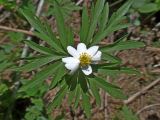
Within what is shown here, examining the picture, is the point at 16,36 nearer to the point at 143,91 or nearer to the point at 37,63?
the point at 37,63

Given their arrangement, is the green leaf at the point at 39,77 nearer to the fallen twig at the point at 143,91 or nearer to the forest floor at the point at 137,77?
the forest floor at the point at 137,77

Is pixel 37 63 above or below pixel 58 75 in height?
above

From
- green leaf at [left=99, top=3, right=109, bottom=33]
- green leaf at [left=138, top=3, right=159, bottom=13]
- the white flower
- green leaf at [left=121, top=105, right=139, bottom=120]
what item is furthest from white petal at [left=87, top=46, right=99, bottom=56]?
green leaf at [left=138, top=3, right=159, bottom=13]

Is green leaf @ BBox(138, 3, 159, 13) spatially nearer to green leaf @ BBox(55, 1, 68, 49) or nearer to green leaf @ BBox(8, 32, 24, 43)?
green leaf @ BBox(8, 32, 24, 43)

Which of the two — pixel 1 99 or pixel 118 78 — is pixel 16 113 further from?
pixel 118 78

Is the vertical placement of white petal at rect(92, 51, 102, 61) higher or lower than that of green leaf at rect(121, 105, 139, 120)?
higher

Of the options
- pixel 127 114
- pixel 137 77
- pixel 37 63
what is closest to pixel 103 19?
pixel 37 63
